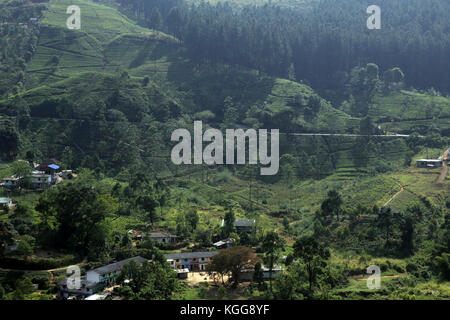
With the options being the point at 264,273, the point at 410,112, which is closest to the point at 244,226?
the point at 264,273

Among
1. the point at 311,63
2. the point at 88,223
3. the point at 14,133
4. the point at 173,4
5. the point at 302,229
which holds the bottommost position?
the point at 302,229

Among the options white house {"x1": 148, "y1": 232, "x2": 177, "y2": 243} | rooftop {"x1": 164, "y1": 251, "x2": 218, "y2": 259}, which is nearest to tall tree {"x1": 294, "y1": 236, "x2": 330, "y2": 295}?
rooftop {"x1": 164, "y1": 251, "x2": 218, "y2": 259}

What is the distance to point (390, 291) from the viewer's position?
3022cm

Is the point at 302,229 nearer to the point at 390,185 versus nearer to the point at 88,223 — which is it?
the point at 390,185

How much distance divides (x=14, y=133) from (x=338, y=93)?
52116 mm

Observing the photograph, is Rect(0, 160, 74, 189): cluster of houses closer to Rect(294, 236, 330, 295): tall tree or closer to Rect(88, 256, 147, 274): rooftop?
Rect(88, 256, 147, 274): rooftop

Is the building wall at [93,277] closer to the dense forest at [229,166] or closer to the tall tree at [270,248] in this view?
the dense forest at [229,166]

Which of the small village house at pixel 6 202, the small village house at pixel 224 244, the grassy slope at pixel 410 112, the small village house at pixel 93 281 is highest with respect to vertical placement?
the grassy slope at pixel 410 112

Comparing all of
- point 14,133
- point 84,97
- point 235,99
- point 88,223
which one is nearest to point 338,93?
point 235,99
